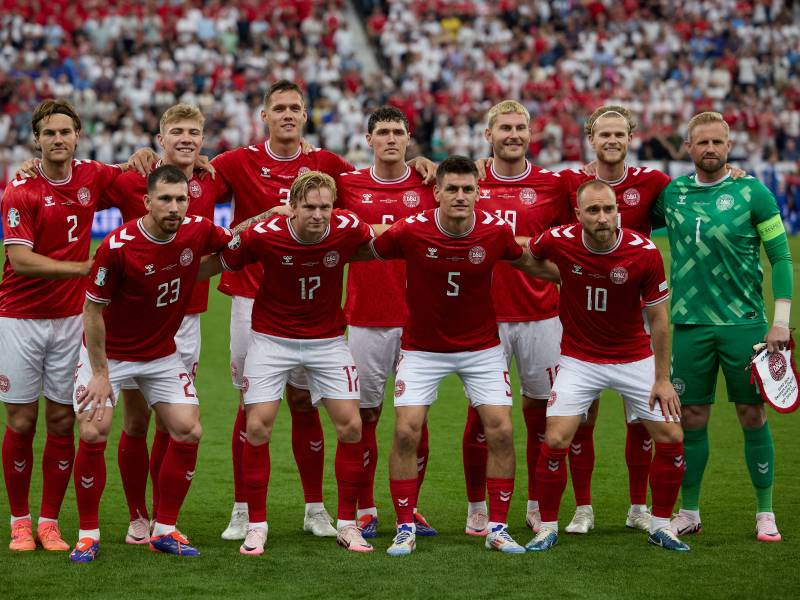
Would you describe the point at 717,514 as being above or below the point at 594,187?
below

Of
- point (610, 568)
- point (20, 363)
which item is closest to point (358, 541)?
point (610, 568)

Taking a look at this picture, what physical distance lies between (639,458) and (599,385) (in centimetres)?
78

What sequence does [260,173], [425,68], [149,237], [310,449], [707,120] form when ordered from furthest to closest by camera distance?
[425,68], [260,173], [310,449], [707,120], [149,237]

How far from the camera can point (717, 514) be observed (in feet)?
24.2

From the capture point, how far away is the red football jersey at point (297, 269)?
21.6 ft

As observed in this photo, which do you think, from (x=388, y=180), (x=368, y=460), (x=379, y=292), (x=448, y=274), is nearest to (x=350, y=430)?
(x=368, y=460)

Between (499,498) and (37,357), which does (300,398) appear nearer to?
(499,498)

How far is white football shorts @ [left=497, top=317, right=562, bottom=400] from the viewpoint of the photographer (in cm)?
712

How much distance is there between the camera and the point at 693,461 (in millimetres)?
6953

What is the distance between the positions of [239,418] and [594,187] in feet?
A: 8.18

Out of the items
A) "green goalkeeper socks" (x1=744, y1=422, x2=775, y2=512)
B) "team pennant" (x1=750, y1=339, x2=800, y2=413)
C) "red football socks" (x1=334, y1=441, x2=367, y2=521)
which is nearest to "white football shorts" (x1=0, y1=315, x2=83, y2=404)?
"red football socks" (x1=334, y1=441, x2=367, y2=521)

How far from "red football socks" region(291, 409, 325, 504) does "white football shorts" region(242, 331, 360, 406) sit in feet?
1.25

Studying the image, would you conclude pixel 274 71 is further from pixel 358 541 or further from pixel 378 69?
pixel 358 541

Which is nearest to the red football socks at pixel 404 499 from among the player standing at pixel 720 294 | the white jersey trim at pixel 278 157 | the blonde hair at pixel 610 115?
the player standing at pixel 720 294
